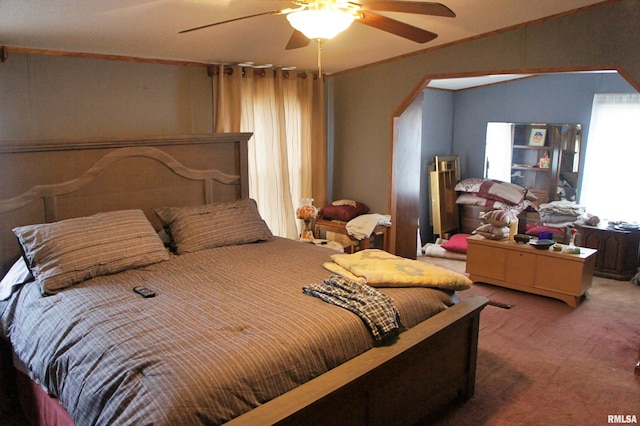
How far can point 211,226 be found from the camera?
338 cm

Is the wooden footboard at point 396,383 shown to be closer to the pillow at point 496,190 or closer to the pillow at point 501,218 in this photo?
the pillow at point 501,218

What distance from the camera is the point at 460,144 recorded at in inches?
261

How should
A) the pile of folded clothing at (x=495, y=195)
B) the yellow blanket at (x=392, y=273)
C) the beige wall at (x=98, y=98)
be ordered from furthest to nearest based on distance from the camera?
the pile of folded clothing at (x=495, y=195)
the beige wall at (x=98, y=98)
the yellow blanket at (x=392, y=273)

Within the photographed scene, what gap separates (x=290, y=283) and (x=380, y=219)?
224cm

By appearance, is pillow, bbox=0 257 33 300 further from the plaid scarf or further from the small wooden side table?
the small wooden side table

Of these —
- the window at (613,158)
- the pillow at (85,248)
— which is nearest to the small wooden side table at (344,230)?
the pillow at (85,248)

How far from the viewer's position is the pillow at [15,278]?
8.95ft

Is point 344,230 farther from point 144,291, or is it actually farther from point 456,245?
point 144,291

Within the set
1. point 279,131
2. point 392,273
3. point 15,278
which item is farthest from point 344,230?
point 15,278

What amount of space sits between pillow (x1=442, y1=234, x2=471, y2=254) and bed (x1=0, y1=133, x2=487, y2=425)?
2750 millimetres

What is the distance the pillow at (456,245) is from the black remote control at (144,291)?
3.98m

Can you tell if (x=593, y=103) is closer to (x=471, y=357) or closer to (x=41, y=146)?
(x=471, y=357)

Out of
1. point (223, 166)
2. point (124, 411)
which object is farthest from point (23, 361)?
point (223, 166)

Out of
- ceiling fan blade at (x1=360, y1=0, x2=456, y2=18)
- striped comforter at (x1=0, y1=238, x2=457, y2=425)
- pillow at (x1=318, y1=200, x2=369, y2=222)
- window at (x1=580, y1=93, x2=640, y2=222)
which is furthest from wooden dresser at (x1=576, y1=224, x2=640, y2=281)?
ceiling fan blade at (x1=360, y1=0, x2=456, y2=18)
